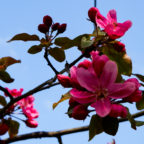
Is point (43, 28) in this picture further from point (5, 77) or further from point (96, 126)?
point (96, 126)

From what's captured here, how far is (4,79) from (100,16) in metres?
0.79

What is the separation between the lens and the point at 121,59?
1.45 metres

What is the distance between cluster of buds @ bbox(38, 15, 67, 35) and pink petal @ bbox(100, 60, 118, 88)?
83cm

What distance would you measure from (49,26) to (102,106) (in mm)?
976

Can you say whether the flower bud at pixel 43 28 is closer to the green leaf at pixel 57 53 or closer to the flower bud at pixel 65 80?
the green leaf at pixel 57 53

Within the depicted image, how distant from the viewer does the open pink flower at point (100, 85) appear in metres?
1.29

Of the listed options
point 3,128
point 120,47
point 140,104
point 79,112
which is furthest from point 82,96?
point 3,128

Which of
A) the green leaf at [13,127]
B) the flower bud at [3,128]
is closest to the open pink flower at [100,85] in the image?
the flower bud at [3,128]

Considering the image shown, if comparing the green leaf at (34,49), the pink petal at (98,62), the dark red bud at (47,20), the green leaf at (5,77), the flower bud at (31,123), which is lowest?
the flower bud at (31,123)

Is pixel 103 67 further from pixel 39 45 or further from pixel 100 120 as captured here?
pixel 39 45

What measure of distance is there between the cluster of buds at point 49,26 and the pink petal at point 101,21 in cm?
50

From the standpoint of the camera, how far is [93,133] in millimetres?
1438

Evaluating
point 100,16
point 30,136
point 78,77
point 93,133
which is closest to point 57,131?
point 30,136

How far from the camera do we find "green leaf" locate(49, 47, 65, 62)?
2016 mm
